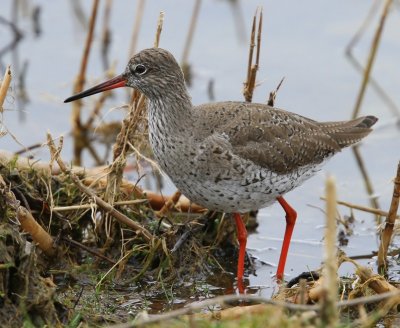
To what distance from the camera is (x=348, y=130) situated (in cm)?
926

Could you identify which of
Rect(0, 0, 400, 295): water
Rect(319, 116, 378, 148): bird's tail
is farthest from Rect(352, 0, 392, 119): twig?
Rect(319, 116, 378, 148): bird's tail

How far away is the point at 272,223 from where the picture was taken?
1047cm

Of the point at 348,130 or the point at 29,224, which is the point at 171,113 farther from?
the point at 348,130

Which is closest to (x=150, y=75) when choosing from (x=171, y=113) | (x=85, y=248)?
(x=171, y=113)

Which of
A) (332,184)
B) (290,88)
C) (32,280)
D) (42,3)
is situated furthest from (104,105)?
(332,184)

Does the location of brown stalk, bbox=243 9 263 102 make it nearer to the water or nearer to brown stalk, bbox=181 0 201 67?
the water

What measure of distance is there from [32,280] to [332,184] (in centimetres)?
267

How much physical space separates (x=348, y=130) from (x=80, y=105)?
5.05 m

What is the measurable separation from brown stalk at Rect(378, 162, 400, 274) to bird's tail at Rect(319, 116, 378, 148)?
107cm

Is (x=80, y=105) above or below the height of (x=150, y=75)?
below

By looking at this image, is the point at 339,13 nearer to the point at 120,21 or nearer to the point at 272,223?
the point at 120,21

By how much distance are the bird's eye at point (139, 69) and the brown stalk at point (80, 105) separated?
4045 mm

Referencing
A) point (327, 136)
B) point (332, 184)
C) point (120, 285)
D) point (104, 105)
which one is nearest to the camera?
point (332, 184)

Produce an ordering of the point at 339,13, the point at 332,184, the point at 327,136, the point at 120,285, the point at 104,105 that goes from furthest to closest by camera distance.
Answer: the point at 339,13 → the point at 104,105 → the point at 327,136 → the point at 120,285 → the point at 332,184
